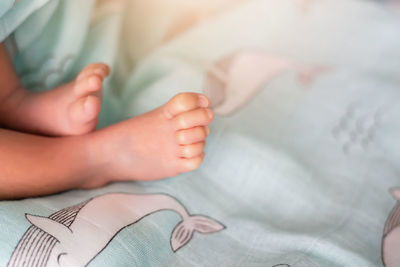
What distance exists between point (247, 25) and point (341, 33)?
0.60ft

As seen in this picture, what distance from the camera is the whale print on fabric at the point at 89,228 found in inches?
14.6

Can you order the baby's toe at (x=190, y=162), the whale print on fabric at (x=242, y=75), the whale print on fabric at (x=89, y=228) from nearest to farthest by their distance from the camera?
1. the whale print on fabric at (x=89, y=228)
2. the baby's toe at (x=190, y=162)
3. the whale print on fabric at (x=242, y=75)

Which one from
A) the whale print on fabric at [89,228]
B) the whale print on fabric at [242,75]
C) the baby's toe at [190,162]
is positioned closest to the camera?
the whale print on fabric at [89,228]

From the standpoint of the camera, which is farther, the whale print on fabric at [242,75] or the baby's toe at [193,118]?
the whale print on fabric at [242,75]

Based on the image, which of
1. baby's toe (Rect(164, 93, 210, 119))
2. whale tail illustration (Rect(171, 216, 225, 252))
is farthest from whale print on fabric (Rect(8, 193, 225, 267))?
baby's toe (Rect(164, 93, 210, 119))

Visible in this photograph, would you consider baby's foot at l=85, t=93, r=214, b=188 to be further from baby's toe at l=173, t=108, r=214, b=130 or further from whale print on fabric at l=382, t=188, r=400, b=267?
whale print on fabric at l=382, t=188, r=400, b=267

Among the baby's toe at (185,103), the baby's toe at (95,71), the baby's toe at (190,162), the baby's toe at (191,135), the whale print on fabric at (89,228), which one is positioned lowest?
the whale print on fabric at (89,228)

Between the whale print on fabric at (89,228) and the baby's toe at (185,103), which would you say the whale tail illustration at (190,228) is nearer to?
the whale print on fabric at (89,228)

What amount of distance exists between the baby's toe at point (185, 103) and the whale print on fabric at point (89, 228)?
0.10 metres

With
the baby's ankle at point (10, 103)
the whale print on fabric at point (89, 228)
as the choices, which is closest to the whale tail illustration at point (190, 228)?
the whale print on fabric at point (89, 228)

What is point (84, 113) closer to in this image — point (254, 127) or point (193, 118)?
point (193, 118)

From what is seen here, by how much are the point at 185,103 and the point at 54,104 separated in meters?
0.19

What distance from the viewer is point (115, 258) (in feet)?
1.26

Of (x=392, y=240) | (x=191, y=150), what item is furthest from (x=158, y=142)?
(x=392, y=240)
